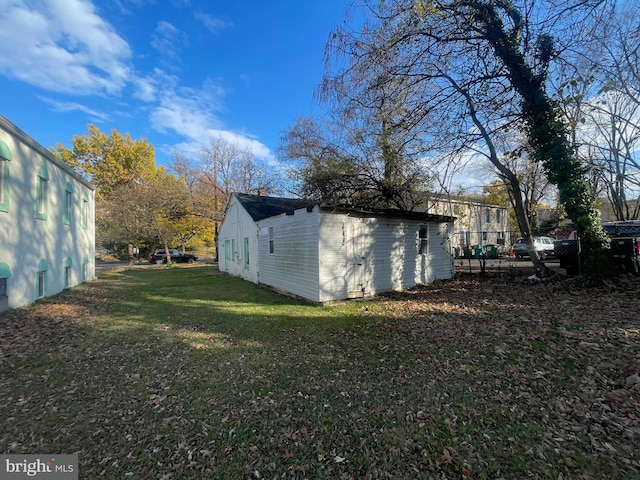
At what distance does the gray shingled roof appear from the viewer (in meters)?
14.7

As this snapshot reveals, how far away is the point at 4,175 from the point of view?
7.39 m

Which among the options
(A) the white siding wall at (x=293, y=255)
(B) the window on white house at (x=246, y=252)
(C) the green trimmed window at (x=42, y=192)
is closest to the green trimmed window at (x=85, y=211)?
(C) the green trimmed window at (x=42, y=192)

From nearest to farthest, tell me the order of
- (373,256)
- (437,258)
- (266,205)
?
(373,256), (437,258), (266,205)

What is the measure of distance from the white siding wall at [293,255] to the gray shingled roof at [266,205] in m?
1.99

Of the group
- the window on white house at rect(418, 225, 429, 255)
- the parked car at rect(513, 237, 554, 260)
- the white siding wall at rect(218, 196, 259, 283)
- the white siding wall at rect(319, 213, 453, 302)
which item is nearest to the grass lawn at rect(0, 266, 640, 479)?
the white siding wall at rect(319, 213, 453, 302)

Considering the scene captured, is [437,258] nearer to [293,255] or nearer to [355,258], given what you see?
[355,258]

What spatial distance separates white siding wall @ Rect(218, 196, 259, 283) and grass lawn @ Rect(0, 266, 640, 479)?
7.33 m

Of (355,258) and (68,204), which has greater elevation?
(68,204)

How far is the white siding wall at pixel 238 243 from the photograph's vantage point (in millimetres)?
14252

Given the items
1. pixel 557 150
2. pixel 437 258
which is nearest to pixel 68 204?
pixel 437 258

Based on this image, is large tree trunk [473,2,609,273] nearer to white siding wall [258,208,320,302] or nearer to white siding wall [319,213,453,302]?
white siding wall [319,213,453,302]

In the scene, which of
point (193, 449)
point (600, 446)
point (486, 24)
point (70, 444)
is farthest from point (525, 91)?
point (70, 444)

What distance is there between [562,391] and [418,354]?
5.86 ft

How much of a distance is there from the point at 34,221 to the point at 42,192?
1.28 meters
